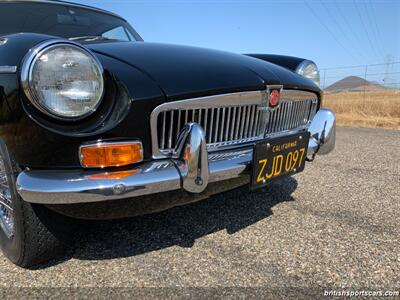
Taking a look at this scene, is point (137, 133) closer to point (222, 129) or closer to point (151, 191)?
point (151, 191)

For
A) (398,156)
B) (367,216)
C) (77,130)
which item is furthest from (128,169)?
(398,156)

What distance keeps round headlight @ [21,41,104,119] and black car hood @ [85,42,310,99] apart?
0.30 metres

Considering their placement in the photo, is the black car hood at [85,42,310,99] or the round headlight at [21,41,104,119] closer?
the round headlight at [21,41,104,119]

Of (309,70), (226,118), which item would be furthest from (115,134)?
(309,70)

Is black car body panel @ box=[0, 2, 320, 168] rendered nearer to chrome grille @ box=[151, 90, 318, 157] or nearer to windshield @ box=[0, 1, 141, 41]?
chrome grille @ box=[151, 90, 318, 157]

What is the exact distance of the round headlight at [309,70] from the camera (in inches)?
117

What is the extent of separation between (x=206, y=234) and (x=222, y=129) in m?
0.69

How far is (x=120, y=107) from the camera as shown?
162cm

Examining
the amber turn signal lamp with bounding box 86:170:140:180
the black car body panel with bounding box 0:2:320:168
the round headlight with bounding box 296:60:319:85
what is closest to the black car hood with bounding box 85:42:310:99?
the black car body panel with bounding box 0:2:320:168

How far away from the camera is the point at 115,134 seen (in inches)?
62.4

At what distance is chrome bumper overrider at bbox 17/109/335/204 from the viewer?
1513 mm

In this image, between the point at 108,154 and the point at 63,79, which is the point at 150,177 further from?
the point at 63,79

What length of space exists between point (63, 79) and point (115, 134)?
0.31 m

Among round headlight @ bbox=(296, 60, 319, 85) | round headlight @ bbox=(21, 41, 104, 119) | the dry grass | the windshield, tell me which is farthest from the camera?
the dry grass
